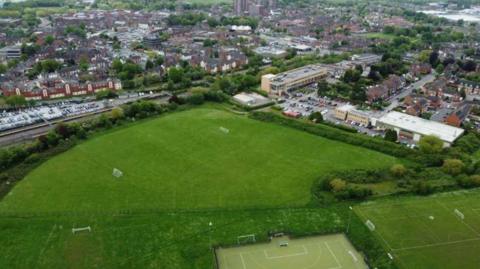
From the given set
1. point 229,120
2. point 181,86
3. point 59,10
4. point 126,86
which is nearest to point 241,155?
point 229,120

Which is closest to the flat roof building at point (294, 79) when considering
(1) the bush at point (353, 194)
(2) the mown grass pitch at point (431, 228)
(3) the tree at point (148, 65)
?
(3) the tree at point (148, 65)

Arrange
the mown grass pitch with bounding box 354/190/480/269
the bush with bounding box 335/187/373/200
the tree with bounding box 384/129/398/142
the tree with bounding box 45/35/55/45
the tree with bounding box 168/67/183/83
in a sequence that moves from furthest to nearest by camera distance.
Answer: the tree with bounding box 45/35/55/45
the tree with bounding box 168/67/183/83
the tree with bounding box 384/129/398/142
the bush with bounding box 335/187/373/200
the mown grass pitch with bounding box 354/190/480/269

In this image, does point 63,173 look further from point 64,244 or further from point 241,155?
point 241,155

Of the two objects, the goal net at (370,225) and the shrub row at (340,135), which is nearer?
the goal net at (370,225)

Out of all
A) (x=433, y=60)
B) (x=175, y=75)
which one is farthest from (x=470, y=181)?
(x=433, y=60)

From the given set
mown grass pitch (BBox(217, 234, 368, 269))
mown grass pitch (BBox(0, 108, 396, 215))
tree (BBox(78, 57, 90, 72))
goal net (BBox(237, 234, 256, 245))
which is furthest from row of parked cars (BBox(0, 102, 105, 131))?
mown grass pitch (BBox(217, 234, 368, 269))

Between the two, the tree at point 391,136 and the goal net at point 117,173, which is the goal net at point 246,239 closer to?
the goal net at point 117,173

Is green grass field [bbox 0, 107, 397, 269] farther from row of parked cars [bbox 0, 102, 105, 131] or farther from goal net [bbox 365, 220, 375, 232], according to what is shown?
row of parked cars [bbox 0, 102, 105, 131]
